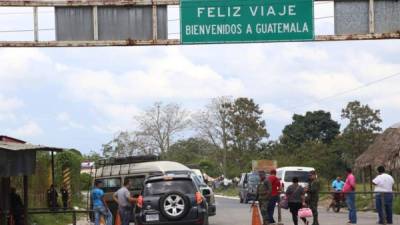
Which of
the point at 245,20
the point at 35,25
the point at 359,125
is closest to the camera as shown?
the point at 35,25

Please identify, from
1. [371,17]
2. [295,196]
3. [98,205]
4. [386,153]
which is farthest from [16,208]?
[386,153]

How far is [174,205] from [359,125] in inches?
2375

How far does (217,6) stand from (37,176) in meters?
17.0

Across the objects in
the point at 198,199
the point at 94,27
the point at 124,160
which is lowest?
the point at 198,199

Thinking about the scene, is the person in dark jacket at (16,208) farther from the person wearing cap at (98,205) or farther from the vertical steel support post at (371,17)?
the vertical steel support post at (371,17)

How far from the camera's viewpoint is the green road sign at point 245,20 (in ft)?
64.0

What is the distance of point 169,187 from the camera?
61.0 feet

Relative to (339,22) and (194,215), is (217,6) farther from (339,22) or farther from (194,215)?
(194,215)

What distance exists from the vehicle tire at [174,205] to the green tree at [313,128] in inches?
3154

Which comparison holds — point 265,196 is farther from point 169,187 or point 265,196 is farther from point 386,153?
point 386,153

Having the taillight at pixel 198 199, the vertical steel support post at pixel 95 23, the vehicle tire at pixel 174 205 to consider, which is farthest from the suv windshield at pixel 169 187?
the vertical steel support post at pixel 95 23

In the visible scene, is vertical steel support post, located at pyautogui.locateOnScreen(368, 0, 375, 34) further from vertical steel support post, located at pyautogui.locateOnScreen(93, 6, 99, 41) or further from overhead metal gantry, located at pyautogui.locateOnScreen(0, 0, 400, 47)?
vertical steel support post, located at pyautogui.locateOnScreen(93, 6, 99, 41)

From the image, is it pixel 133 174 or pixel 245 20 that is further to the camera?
pixel 133 174

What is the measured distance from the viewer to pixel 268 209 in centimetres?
2109
